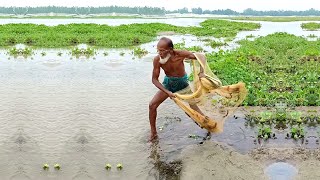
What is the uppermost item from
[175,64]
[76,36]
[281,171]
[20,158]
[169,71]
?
[175,64]

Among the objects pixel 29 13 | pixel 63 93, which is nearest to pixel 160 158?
pixel 63 93

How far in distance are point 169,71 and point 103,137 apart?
2.02 metres

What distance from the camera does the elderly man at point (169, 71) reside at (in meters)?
7.10

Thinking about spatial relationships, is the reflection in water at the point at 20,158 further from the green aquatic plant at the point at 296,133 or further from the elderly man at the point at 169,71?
the green aquatic plant at the point at 296,133

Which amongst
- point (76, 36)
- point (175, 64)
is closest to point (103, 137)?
point (175, 64)

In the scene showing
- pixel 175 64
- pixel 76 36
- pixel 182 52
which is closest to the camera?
pixel 182 52

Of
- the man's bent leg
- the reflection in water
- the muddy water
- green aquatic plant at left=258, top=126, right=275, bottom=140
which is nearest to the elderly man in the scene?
the man's bent leg

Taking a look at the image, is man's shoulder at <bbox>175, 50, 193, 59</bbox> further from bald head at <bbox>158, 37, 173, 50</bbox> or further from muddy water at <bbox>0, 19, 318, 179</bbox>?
muddy water at <bbox>0, 19, 318, 179</bbox>

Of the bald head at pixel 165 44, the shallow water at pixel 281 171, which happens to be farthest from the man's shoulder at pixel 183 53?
the shallow water at pixel 281 171

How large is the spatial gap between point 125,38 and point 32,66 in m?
9.86

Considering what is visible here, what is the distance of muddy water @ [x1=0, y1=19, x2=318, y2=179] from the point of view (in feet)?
21.4

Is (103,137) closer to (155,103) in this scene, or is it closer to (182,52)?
(155,103)

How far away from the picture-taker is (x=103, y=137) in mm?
8102

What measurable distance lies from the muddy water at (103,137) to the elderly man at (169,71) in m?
0.79
